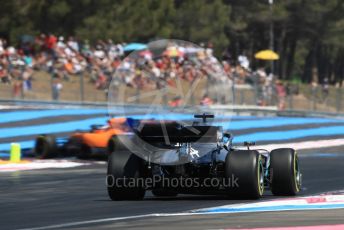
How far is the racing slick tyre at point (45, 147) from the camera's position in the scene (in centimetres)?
2319

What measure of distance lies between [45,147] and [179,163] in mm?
10951

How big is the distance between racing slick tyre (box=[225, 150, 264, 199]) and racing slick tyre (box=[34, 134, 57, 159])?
11171 millimetres

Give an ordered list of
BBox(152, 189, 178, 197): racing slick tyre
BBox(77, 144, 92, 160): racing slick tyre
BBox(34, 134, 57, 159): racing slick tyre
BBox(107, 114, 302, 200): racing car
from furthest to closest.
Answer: BBox(77, 144, 92, 160): racing slick tyre
BBox(34, 134, 57, 159): racing slick tyre
BBox(152, 189, 178, 197): racing slick tyre
BBox(107, 114, 302, 200): racing car

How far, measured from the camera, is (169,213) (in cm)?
1108

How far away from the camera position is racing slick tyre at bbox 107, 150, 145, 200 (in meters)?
12.7

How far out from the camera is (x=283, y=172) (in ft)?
43.0

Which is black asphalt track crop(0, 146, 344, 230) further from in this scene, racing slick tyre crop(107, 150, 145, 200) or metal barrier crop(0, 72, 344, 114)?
metal barrier crop(0, 72, 344, 114)

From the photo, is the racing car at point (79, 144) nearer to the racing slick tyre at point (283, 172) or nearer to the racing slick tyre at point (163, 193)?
the racing slick tyre at point (163, 193)

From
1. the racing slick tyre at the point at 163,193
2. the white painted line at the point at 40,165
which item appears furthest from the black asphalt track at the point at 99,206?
the white painted line at the point at 40,165

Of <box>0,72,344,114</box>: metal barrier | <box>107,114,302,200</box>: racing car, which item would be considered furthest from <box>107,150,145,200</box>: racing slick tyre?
<box>0,72,344,114</box>: metal barrier

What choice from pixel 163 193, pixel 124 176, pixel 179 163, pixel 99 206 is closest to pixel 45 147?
pixel 163 193

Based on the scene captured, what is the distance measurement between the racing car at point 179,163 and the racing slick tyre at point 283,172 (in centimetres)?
1

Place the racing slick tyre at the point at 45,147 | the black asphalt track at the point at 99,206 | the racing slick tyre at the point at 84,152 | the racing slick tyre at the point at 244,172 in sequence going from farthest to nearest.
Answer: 1. the racing slick tyre at the point at 84,152
2. the racing slick tyre at the point at 45,147
3. the racing slick tyre at the point at 244,172
4. the black asphalt track at the point at 99,206

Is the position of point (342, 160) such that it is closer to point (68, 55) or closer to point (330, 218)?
point (68, 55)
